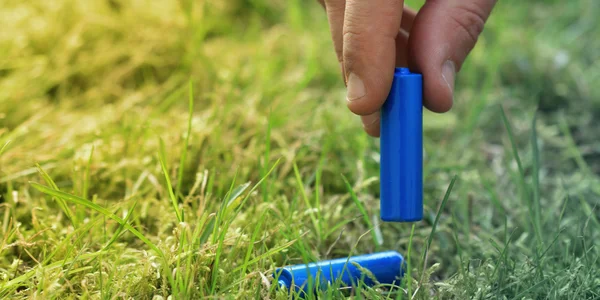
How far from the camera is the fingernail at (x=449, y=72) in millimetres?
1494

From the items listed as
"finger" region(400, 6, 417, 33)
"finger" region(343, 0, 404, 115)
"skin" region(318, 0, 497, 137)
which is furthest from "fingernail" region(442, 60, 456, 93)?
"finger" region(400, 6, 417, 33)

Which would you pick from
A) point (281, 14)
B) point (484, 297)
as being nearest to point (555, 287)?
point (484, 297)

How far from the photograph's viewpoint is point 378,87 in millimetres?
1399

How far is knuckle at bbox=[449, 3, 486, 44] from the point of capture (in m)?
1.52

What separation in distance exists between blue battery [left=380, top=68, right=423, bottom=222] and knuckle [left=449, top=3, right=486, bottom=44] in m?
0.21

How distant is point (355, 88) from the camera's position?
4.67 feet

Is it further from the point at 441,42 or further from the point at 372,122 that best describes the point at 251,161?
the point at 441,42

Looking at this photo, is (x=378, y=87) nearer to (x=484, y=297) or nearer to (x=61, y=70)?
(x=484, y=297)

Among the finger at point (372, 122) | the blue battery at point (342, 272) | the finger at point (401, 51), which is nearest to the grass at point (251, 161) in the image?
the blue battery at point (342, 272)

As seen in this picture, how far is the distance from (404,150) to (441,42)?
11.3 inches

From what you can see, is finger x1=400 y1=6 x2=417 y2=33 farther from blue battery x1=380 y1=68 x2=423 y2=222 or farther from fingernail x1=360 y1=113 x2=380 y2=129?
blue battery x1=380 y1=68 x2=423 y2=222

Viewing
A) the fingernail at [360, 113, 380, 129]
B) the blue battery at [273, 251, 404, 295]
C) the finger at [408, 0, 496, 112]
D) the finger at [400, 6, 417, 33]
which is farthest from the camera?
the finger at [400, 6, 417, 33]

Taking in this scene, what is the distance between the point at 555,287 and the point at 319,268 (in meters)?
0.51

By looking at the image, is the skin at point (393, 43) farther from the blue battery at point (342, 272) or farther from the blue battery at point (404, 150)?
the blue battery at point (342, 272)
